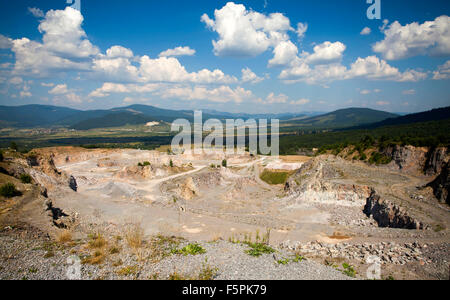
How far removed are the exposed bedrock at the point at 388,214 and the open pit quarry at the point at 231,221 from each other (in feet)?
0.46

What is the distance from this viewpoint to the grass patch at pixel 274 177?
57.3m

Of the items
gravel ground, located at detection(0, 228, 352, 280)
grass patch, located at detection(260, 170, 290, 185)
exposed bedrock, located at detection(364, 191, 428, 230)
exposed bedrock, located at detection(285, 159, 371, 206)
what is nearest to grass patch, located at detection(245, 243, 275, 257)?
gravel ground, located at detection(0, 228, 352, 280)

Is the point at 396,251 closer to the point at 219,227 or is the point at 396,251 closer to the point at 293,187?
the point at 219,227

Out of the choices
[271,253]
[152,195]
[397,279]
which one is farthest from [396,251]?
[152,195]

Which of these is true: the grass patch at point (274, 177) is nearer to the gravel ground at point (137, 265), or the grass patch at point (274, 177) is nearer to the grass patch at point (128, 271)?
the gravel ground at point (137, 265)

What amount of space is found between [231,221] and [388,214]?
19462mm

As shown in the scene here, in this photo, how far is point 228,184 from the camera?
52156 millimetres

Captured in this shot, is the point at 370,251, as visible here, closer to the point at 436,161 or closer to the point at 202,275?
the point at 202,275

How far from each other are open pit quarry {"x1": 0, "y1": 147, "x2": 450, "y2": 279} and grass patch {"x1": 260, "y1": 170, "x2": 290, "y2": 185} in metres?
2.19

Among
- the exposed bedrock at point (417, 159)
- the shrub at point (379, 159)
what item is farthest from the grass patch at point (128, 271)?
the shrub at point (379, 159)

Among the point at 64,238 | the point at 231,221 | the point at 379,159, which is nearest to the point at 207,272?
the point at 64,238

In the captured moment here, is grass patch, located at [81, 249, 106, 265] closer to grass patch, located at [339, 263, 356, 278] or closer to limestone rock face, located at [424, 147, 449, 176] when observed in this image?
grass patch, located at [339, 263, 356, 278]

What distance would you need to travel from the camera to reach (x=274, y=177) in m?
59.8
